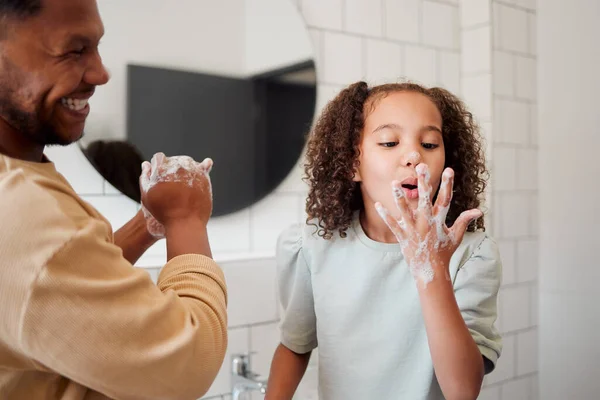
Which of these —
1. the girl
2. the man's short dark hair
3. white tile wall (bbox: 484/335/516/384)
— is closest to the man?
the man's short dark hair

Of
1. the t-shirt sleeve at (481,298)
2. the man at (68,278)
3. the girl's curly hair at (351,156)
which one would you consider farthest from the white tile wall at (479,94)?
the man at (68,278)

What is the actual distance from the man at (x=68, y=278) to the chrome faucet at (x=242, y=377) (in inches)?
25.5

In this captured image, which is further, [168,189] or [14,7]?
[168,189]

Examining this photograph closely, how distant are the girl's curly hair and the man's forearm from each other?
0.32m

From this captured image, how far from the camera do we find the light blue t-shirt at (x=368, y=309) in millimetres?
883

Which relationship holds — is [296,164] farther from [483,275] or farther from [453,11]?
[453,11]

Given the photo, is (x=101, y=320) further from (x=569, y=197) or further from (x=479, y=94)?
(x=569, y=197)

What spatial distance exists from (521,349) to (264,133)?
43.9 inches

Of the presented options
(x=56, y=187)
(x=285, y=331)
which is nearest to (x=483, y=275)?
(x=285, y=331)

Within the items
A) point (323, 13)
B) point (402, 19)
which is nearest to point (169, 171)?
point (323, 13)

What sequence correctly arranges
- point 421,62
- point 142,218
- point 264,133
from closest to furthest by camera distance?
1. point 142,218
2. point 264,133
3. point 421,62

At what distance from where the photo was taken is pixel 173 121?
1.25 m

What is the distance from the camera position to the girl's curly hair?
100 centimetres

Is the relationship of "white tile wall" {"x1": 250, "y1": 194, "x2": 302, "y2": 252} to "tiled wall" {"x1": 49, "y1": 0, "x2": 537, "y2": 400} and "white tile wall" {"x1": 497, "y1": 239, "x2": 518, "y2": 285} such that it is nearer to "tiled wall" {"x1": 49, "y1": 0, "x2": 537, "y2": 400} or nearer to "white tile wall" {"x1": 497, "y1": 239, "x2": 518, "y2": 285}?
"tiled wall" {"x1": 49, "y1": 0, "x2": 537, "y2": 400}
